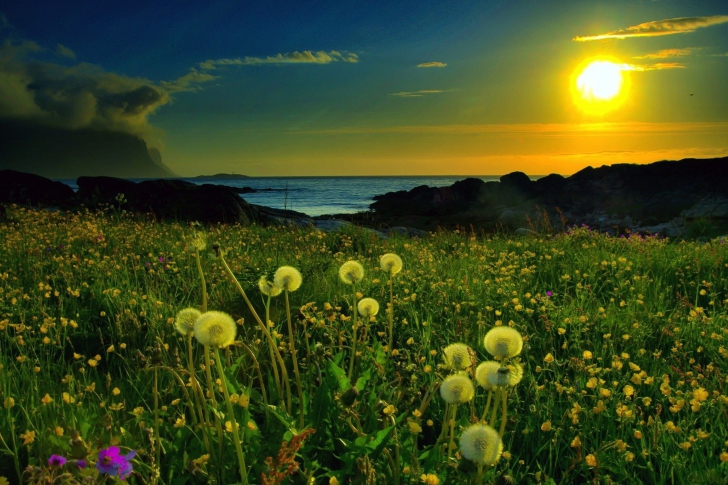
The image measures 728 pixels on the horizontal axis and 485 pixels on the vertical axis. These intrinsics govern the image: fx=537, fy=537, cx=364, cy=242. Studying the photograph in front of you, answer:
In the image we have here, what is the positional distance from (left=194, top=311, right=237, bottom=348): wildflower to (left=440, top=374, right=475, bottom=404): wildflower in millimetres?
763

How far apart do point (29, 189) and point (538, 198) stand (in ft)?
121

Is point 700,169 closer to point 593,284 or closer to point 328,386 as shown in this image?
point 593,284

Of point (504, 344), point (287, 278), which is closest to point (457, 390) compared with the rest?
point (504, 344)

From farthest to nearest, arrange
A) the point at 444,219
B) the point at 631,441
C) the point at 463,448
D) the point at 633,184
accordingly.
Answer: the point at 633,184 < the point at 444,219 < the point at 631,441 < the point at 463,448

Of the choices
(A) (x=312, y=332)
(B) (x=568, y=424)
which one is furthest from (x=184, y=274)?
(B) (x=568, y=424)

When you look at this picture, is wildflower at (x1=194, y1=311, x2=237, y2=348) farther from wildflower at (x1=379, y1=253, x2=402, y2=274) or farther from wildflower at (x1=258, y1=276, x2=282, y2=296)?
wildflower at (x1=379, y1=253, x2=402, y2=274)

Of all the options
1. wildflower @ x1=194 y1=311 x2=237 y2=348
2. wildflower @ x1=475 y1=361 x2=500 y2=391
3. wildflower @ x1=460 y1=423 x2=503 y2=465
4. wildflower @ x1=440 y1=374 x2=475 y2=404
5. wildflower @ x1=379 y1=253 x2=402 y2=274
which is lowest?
wildflower @ x1=460 y1=423 x2=503 y2=465

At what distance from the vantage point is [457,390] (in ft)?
6.20

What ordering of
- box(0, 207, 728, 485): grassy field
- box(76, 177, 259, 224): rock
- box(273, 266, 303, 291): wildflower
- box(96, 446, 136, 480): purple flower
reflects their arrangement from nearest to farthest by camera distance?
box(96, 446, 136, 480): purple flower → box(0, 207, 728, 485): grassy field → box(273, 266, 303, 291): wildflower → box(76, 177, 259, 224): rock

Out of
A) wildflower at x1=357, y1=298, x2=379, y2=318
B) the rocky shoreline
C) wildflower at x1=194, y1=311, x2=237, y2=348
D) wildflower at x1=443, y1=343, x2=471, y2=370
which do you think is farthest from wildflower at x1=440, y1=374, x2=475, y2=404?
the rocky shoreline

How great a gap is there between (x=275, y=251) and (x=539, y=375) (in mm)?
4752

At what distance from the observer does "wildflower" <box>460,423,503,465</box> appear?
5.44 feet

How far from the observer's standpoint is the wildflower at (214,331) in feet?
5.77

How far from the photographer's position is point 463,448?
66.1 inches
